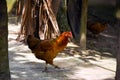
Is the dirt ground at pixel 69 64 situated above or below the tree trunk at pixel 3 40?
below

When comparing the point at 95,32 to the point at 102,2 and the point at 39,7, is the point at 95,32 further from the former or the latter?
the point at 102,2

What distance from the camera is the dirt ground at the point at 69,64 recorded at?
7.47m

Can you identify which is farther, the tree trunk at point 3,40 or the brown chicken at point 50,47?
the brown chicken at point 50,47

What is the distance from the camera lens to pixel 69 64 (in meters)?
8.44

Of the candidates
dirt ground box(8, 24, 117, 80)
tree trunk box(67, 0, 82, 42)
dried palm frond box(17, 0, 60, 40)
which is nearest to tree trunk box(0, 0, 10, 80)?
dirt ground box(8, 24, 117, 80)

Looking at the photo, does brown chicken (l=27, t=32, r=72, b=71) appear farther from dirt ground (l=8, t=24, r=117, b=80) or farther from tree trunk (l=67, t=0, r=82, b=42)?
tree trunk (l=67, t=0, r=82, b=42)

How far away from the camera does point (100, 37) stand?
40.0 ft

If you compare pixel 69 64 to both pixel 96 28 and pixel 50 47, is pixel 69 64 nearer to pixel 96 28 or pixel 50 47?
pixel 50 47

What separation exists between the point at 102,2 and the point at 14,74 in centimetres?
279

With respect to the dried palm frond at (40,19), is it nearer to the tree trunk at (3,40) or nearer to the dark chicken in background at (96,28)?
the dark chicken in background at (96,28)

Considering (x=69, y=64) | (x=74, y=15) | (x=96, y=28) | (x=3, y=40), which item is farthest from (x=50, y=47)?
(x=96, y=28)

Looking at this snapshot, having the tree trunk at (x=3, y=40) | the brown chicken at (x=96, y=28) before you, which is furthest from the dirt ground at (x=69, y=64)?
the tree trunk at (x=3, y=40)

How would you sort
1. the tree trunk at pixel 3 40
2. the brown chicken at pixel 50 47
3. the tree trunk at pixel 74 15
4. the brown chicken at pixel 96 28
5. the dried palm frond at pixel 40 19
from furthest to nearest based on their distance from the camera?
the brown chicken at pixel 96 28
the tree trunk at pixel 74 15
the dried palm frond at pixel 40 19
the brown chicken at pixel 50 47
the tree trunk at pixel 3 40

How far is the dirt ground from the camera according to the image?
7466mm
